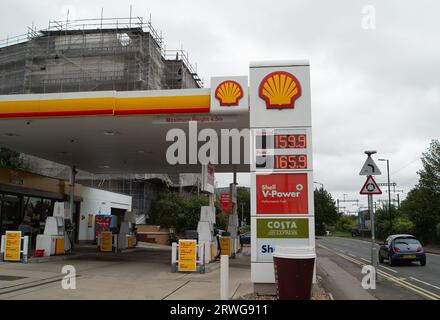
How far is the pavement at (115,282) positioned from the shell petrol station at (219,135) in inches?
44.7

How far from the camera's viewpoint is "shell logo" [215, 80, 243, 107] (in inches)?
479

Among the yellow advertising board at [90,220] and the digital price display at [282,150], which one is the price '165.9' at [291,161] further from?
the yellow advertising board at [90,220]

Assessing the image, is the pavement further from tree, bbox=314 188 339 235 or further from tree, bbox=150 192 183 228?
tree, bbox=314 188 339 235

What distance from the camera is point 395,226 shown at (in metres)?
51.1

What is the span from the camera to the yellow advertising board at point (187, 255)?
14203mm

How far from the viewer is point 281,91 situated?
10656mm

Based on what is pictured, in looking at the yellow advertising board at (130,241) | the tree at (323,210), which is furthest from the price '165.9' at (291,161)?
the tree at (323,210)

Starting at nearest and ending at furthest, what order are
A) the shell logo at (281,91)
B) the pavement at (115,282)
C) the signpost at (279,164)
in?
1. the pavement at (115,282)
2. the signpost at (279,164)
3. the shell logo at (281,91)

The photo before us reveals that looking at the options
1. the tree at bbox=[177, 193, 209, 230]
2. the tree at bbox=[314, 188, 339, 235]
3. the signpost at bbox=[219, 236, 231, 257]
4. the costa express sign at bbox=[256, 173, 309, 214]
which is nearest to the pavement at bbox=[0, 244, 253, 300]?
the costa express sign at bbox=[256, 173, 309, 214]

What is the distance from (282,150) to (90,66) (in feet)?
114
